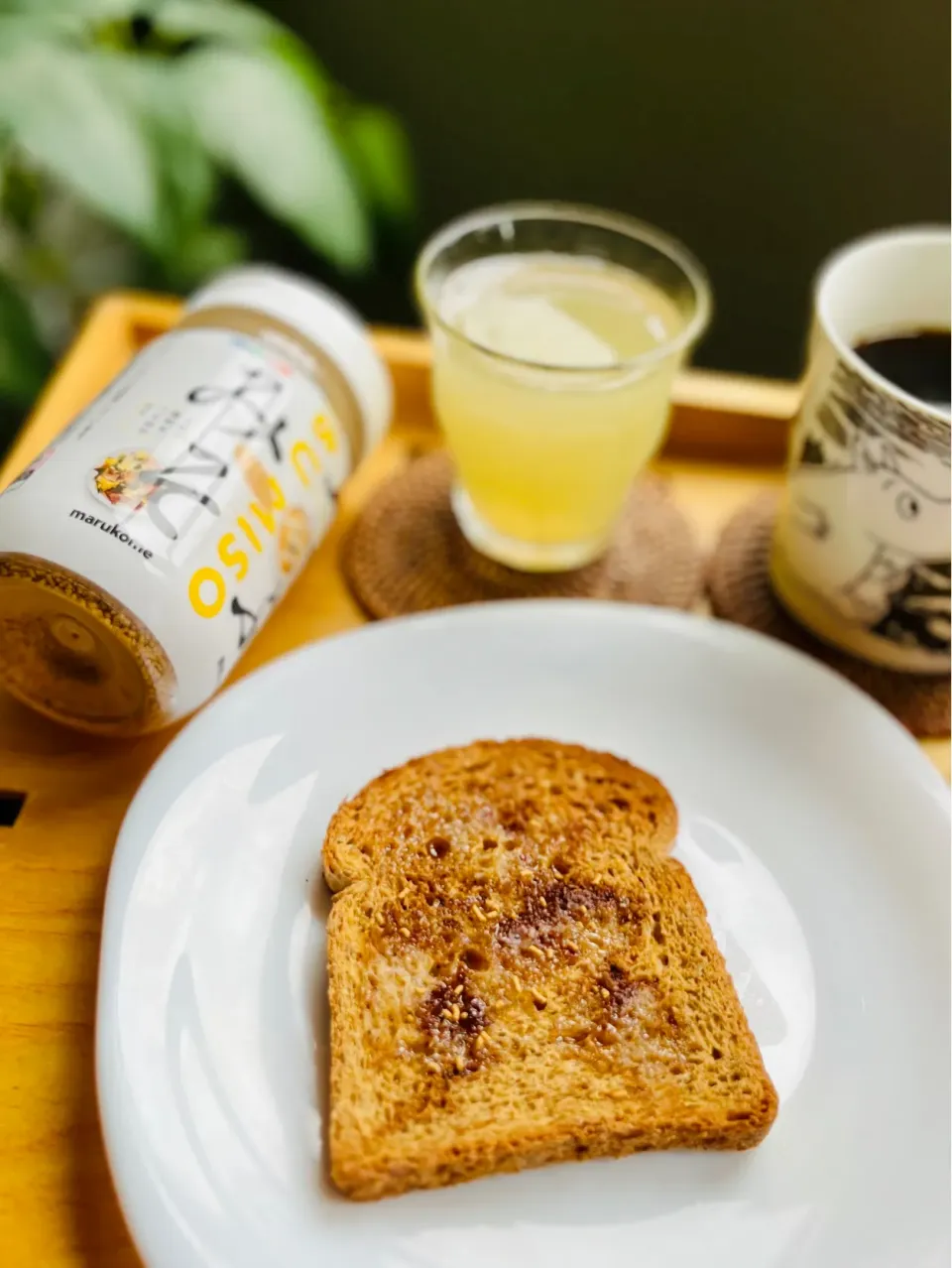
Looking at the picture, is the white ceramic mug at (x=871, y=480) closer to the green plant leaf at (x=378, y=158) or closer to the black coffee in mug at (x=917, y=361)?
the black coffee in mug at (x=917, y=361)

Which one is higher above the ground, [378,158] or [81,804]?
[378,158]

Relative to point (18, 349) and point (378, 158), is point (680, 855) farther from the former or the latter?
point (378, 158)

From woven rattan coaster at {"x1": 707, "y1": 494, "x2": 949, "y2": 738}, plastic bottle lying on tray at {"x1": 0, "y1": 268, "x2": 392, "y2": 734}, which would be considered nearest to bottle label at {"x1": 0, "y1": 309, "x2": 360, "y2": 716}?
plastic bottle lying on tray at {"x1": 0, "y1": 268, "x2": 392, "y2": 734}

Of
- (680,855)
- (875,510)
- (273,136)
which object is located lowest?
(680,855)

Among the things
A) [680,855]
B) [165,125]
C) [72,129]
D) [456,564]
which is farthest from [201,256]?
[680,855]

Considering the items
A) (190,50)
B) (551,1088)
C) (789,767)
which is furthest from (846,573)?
(190,50)
